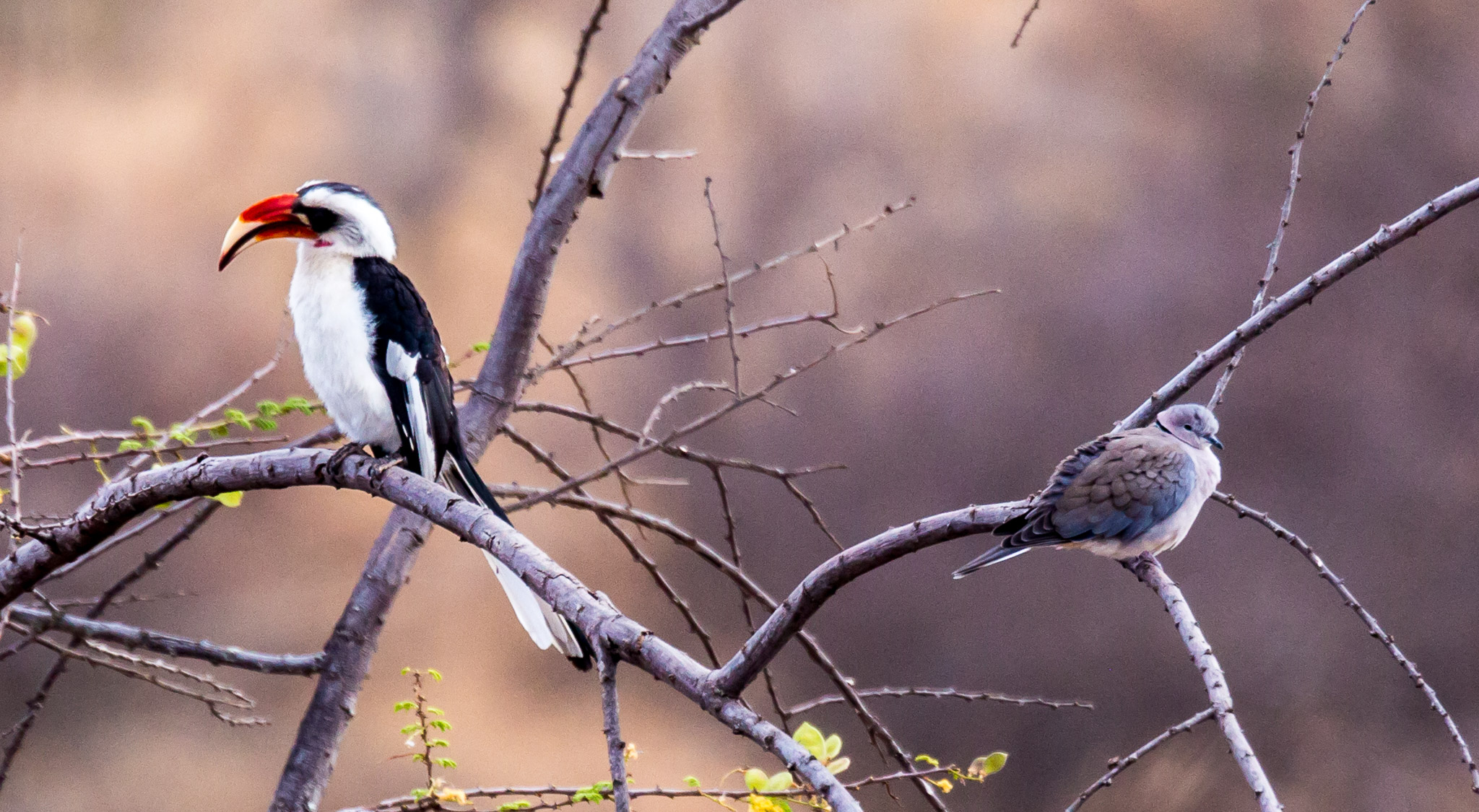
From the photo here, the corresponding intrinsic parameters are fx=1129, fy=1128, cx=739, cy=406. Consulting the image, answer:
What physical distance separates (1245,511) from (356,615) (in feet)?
3.30

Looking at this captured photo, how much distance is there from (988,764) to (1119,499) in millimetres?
321

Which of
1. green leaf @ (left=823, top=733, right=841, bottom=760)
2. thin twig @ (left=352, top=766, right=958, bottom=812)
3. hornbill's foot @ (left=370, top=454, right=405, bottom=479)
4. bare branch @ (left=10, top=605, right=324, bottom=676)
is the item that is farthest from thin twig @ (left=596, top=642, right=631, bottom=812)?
bare branch @ (left=10, top=605, right=324, bottom=676)

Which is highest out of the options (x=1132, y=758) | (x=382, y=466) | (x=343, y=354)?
(x=343, y=354)

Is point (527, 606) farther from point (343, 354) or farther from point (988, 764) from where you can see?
point (988, 764)

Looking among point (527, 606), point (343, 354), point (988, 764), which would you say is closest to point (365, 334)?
point (343, 354)

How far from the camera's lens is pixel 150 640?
114cm

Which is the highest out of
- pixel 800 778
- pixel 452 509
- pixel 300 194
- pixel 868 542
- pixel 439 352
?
pixel 300 194

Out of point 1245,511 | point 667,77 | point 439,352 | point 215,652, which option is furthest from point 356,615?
point 1245,511

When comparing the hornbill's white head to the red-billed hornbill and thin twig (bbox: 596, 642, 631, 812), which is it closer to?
the red-billed hornbill

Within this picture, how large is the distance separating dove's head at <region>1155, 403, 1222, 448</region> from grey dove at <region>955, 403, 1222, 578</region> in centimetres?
4

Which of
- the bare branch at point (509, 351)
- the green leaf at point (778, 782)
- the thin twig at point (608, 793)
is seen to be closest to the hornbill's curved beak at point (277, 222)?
the bare branch at point (509, 351)

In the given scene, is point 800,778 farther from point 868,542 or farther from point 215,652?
point 215,652

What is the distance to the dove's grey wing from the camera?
1052mm

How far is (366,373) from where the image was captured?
4.26 feet
